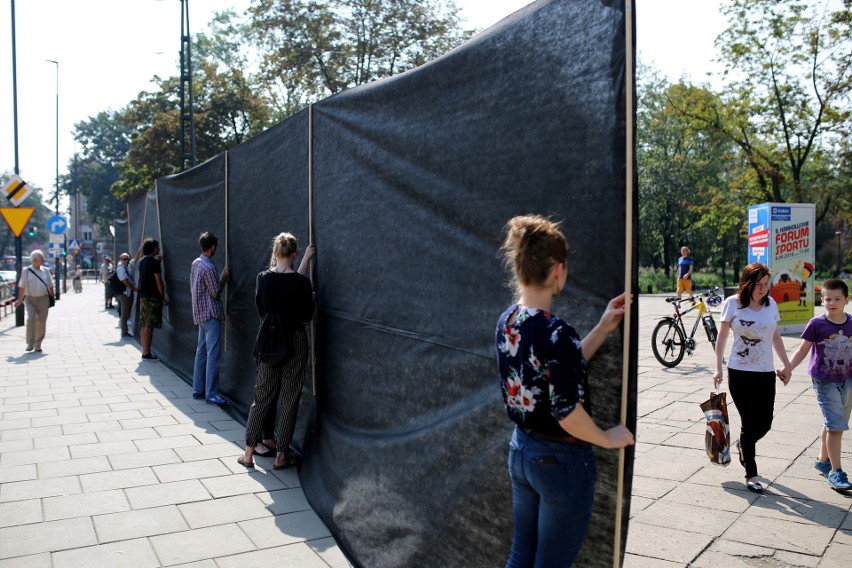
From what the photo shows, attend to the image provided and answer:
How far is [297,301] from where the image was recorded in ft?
16.5

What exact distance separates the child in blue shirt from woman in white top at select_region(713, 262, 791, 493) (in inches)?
9.6

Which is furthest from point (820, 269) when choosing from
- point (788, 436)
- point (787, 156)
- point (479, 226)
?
point (479, 226)

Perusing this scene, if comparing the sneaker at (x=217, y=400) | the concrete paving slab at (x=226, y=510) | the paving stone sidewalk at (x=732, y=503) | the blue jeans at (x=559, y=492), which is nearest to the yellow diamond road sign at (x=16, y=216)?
the sneaker at (x=217, y=400)

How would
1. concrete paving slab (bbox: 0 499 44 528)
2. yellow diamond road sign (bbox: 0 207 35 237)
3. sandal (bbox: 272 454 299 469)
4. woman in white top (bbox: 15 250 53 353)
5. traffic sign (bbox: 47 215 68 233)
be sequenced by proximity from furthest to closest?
traffic sign (bbox: 47 215 68 233), yellow diamond road sign (bbox: 0 207 35 237), woman in white top (bbox: 15 250 53 353), sandal (bbox: 272 454 299 469), concrete paving slab (bbox: 0 499 44 528)

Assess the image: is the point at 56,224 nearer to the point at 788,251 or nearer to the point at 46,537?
the point at 788,251

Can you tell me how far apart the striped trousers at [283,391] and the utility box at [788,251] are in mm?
12411

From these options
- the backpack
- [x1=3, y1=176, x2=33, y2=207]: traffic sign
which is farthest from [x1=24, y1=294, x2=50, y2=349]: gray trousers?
[x1=3, y1=176, x2=33, y2=207]: traffic sign

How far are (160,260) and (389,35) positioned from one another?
870 inches

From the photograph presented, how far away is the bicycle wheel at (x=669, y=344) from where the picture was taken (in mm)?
10555

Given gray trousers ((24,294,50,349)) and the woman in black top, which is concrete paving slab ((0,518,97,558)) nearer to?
the woman in black top

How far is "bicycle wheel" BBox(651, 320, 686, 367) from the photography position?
10.6 m

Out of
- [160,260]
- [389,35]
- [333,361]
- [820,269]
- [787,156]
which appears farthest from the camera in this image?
[820,269]

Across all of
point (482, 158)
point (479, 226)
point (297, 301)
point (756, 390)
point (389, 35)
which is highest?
point (389, 35)

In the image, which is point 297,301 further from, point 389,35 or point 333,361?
point 389,35
